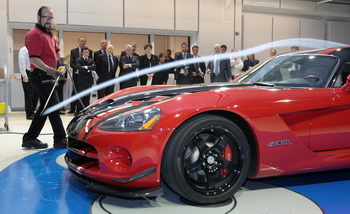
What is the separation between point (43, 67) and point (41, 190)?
176 cm

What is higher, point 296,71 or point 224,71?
point 224,71

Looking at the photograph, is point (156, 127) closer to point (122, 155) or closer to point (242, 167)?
point (122, 155)

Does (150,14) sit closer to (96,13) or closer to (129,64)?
(96,13)

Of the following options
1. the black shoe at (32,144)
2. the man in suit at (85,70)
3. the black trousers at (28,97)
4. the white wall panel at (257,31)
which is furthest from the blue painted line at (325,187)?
the white wall panel at (257,31)

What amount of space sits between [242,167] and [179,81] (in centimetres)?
695

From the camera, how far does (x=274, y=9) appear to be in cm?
1374

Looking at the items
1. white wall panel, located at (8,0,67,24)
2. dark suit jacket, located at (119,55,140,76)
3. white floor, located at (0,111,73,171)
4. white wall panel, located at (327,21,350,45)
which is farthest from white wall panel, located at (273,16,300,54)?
white floor, located at (0,111,73,171)

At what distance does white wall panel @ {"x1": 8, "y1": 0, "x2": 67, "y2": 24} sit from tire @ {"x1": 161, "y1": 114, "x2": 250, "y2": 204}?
9.13 m

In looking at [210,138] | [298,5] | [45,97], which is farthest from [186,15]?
[210,138]

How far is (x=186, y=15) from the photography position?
11.9 metres

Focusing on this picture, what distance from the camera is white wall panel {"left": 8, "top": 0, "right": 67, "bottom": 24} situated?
9867mm

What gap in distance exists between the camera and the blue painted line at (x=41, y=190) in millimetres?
2463

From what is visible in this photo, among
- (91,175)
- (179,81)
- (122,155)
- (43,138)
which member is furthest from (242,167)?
(179,81)

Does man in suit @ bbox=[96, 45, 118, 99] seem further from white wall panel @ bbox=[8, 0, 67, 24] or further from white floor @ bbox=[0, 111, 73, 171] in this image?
white wall panel @ bbox=[8, 0, 67, 24]
